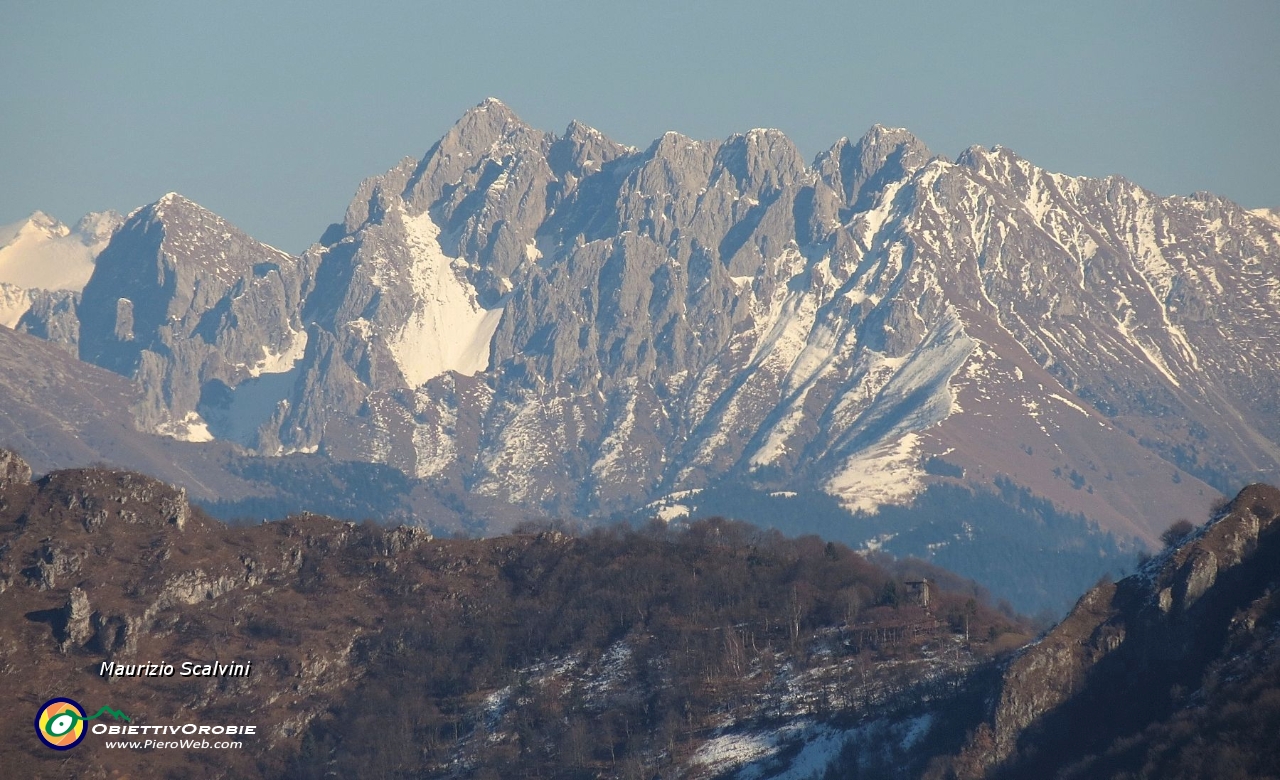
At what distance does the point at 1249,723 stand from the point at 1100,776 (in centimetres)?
1417

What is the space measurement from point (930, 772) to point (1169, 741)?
25.4 metres

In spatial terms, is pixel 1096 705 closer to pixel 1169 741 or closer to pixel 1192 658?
pixel 1192 658

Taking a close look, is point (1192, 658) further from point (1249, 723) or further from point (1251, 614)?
point (1249, 723)

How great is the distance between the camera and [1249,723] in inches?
6629

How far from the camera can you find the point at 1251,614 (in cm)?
19088

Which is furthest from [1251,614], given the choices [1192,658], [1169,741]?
[1169,741]

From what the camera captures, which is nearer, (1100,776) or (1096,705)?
(1100,776)

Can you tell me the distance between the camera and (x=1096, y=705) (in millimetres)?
196875

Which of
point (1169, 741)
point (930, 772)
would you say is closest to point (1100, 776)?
point (1169, 741)

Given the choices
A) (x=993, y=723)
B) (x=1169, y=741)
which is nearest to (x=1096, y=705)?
(x=993, y=723)

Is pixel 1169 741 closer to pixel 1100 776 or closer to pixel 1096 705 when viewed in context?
pixel 1100 776

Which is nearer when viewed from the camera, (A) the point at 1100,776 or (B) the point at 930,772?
(A) the point at 1100,776

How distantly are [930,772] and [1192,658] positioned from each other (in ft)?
84.7

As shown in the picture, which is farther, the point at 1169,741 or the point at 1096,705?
the point at 1096,705
